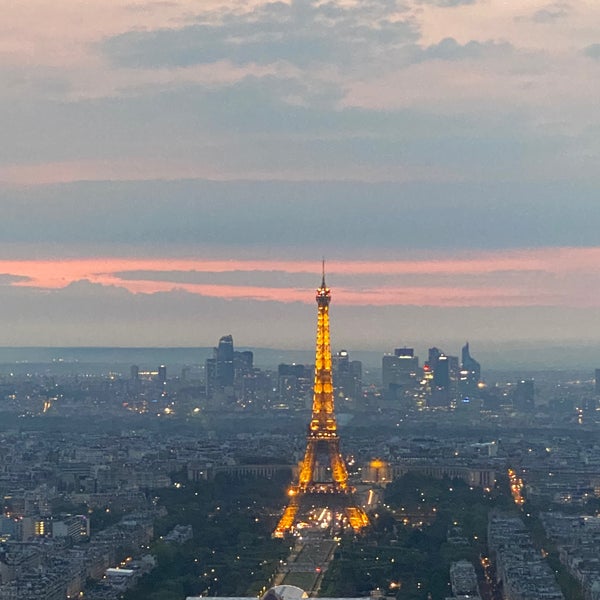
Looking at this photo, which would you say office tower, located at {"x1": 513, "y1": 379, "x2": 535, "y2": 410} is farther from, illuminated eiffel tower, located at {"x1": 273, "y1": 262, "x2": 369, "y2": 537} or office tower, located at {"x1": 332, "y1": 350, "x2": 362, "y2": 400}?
illuminated eiffel tower, located at {"x1": 273, "y1": 262, "x2": 369, "y2": 537}

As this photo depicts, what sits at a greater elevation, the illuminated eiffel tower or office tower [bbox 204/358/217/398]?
office tower [bbox 204/358/217/398]

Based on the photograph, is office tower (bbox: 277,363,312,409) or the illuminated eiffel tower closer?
the illuminated eiffel tower

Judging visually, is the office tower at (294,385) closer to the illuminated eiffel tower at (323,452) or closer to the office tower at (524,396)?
the office tower at (524,396)

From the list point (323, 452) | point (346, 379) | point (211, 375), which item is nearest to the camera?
point (323, 452)

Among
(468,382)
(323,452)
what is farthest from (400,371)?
(323,452)

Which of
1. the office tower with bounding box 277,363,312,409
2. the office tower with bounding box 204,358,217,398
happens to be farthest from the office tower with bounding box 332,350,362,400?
the office tower with bounding box 204,358,217,398

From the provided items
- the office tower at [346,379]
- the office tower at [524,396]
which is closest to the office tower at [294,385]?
the office tower at [346,379]

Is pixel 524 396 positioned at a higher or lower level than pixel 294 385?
lower

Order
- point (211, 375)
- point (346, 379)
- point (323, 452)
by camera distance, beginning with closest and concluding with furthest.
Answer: point (323, 452) < point (346, 379) < point (211, 375)

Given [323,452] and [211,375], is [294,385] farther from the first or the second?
[323,452]
